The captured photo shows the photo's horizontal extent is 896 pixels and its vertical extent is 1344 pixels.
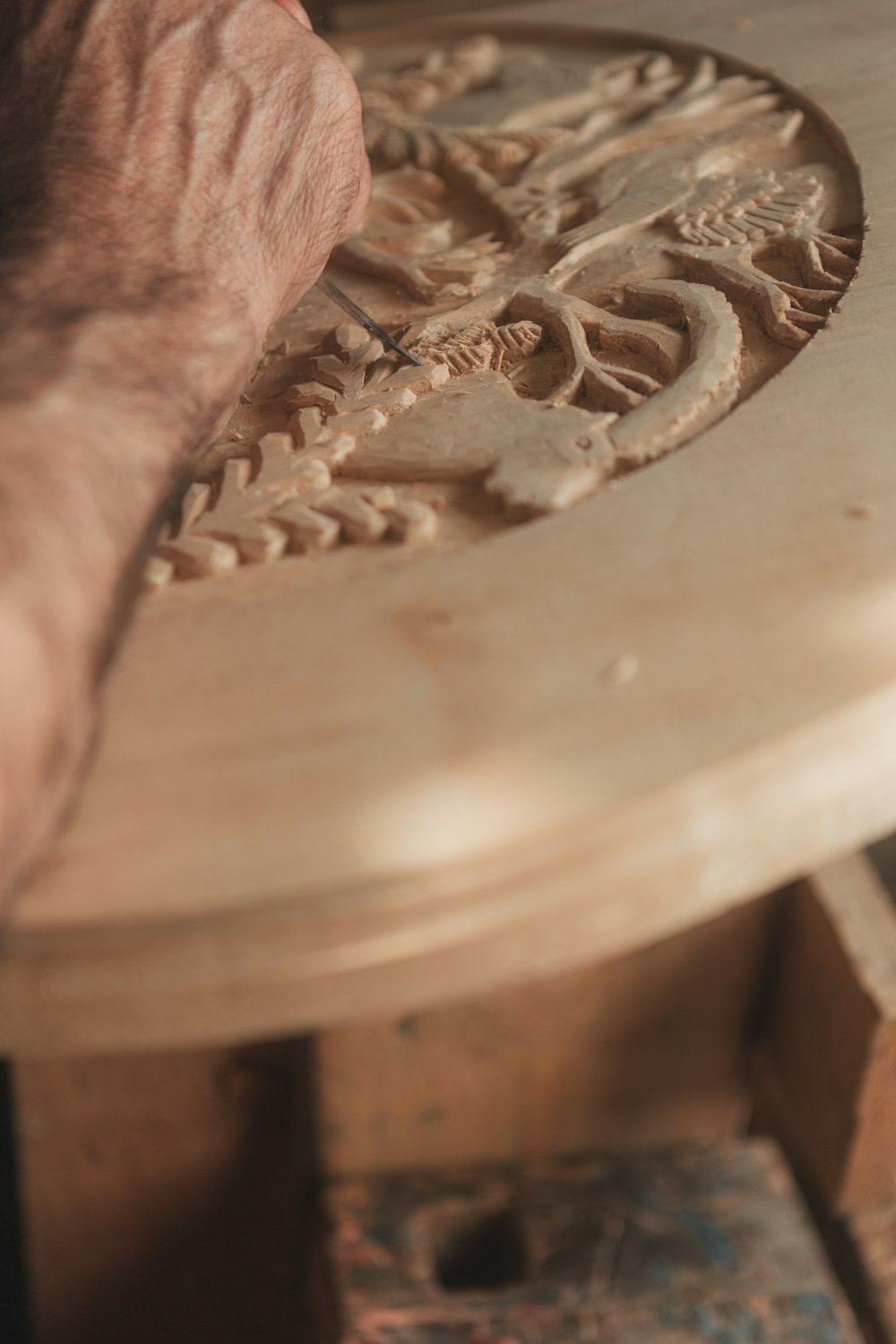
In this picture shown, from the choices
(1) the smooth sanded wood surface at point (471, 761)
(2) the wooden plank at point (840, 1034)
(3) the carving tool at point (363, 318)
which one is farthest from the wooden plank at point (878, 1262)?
(3) the carving tool at point (363, 318)

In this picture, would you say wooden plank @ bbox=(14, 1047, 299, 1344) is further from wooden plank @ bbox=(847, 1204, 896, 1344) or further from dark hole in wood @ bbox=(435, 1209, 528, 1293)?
wooden plank @ bbox=(847, 1204, 896, 1344)

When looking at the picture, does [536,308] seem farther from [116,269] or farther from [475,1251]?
[475,1251]

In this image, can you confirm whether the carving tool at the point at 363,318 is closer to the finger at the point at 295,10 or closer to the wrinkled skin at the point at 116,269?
the wrinkled skin at the point at 116,269

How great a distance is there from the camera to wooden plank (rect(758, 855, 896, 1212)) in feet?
3.68

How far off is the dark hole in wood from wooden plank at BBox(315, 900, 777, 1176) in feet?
0.24

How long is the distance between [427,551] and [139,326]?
20 cm

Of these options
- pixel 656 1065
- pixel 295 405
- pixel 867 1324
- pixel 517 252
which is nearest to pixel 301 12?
pixel 517 252

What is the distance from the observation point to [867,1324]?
1.14m

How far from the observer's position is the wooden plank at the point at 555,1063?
1155 millimetres

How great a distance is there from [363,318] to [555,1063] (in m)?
0.72

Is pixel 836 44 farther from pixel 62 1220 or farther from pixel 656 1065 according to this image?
pixel 62 1220

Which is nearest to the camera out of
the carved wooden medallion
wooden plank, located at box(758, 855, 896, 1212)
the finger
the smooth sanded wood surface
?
the smooth sanded wood surface

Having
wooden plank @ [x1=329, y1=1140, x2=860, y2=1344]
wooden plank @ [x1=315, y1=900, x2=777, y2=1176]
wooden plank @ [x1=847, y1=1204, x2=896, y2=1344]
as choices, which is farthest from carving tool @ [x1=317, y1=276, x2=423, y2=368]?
wooden plank @ [x1=847, y1=1204, x2=896, y2=1344]

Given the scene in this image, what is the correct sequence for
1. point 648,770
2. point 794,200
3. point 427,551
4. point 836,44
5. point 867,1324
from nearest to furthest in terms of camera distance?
point 648,770
point 427,551
point 794,200
point 867,1324
point 836,44
